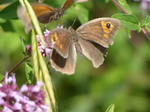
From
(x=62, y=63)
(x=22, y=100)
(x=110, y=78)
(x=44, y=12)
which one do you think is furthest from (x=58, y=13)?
(x=110, y=78)

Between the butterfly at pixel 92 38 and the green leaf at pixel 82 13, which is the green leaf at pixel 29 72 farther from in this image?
the green leaf at pixel 82 13

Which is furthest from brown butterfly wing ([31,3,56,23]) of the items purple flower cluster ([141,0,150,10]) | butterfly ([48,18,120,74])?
purple flower cluster ([141,0,150,10])

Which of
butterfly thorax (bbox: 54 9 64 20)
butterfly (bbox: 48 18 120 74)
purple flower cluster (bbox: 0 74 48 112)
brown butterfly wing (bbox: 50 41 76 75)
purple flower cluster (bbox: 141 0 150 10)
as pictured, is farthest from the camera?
purple flower cluster (bbox: 141 0 150 10)

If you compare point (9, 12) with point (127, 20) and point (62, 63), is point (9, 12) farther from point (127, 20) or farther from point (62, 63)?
point (127, 20)

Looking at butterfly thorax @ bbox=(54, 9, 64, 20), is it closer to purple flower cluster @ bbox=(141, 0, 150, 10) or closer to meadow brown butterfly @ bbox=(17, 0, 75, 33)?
meadow brown butterfly @ bbox=(17, 0, 75, 33)

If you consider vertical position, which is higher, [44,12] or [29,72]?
[44,12]

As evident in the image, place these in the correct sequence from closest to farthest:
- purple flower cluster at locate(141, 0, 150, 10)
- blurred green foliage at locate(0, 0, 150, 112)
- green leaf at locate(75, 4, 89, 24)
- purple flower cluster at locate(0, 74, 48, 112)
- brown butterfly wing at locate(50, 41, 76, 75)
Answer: purple flower cluster at locate(0, 74, 48, 112) < brown butterfly wing at locate(50, 41, 76, 75) < green leaf at locate(75, 4, 89, 24) < purple flower cluster at locate(141, 0, 150, 10) < blurred green foliage at locate(0, 0, 150, 112)

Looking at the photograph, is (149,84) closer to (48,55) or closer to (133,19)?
(133,19)
